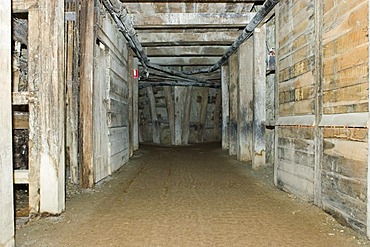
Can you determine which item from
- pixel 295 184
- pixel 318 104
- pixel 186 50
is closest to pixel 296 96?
pixel 318 104

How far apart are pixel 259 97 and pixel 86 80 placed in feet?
8.08

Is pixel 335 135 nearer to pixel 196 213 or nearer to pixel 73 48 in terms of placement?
pixel 196 213

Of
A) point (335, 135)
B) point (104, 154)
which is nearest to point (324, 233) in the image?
point (335, 135)

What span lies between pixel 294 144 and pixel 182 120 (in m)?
6.66

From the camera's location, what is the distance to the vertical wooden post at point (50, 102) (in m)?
2.42

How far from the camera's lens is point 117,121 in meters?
4.75

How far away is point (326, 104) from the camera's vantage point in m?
2.51

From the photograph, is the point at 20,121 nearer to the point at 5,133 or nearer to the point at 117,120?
the point at 5,133

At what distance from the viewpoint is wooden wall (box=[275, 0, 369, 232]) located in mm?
2080

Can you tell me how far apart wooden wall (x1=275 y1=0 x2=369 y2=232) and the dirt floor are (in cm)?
21

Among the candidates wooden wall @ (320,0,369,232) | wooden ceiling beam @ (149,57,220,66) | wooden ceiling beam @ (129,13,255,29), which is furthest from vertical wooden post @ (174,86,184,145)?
wooden wall @ (320,0,369,232)

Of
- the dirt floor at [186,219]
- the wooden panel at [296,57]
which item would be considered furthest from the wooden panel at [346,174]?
the wooden panel at [296,57]

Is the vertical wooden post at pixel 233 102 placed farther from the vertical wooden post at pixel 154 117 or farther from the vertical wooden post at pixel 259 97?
the vertical wooden post at pixel 154 117

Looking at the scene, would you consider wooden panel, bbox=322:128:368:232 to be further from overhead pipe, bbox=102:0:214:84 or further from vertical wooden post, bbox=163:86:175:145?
vertical wooden post, bbox=163:86:175:145
